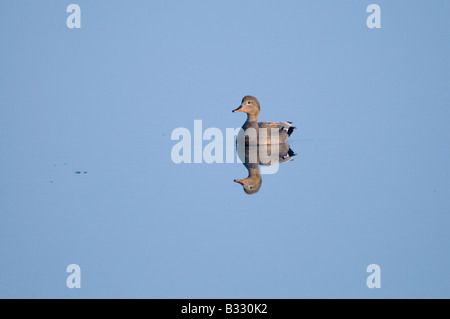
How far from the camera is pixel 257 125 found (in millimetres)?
11906

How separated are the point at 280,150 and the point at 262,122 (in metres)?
0.69

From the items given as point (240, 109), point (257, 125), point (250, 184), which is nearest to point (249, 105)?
point (240, 109)

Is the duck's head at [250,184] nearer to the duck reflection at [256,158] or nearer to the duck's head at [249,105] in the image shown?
the duck reflection at [256,158]

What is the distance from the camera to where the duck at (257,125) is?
38.4ft

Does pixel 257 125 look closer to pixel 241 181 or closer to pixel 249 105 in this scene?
pixel 249 105

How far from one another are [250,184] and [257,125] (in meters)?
2.50

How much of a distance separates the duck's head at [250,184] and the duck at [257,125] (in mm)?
1927

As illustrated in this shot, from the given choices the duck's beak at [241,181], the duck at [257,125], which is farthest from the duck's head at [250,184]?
the duck at [257,125]

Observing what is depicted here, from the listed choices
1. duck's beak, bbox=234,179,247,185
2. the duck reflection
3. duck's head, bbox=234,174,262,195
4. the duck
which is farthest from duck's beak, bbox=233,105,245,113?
duck's beak, bbox=234,179,247,185

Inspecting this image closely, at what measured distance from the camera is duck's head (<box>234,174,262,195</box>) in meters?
9.54

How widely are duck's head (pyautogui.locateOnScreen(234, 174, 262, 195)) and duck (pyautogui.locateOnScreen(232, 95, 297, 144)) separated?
1927 mm

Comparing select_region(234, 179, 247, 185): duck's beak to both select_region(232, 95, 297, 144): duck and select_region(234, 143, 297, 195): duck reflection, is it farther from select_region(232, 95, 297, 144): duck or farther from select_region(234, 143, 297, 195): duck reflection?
select_region(232, 95, 297, 144): duck
